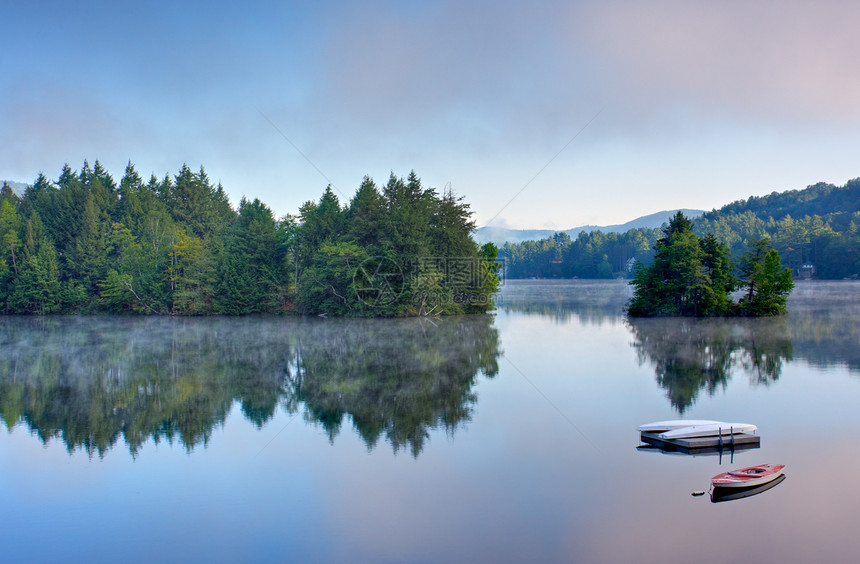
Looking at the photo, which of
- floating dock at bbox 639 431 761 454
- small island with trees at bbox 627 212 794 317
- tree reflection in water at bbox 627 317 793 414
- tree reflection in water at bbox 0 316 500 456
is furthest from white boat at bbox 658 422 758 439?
small island with trees at bbox 627 212 794 317

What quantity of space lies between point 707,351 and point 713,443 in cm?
1190

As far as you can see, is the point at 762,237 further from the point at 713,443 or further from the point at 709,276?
the point at 713,443

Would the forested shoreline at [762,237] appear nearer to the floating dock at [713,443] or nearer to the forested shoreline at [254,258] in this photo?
the forested shoreline at [254,258]

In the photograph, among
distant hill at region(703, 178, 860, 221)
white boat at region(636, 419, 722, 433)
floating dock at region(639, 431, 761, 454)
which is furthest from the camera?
distant hill at region(703, 178, 860, 221)

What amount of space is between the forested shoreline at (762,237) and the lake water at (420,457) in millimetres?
87282

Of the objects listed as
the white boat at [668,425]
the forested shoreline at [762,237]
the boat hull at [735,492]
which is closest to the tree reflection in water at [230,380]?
the white boat at [668,425]

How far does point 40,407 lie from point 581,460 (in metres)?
12.9

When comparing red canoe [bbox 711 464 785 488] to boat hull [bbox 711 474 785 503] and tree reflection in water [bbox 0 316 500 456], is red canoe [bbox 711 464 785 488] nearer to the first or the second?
boat hull [bbox 711 474 785 503]

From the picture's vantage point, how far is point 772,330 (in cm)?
2780

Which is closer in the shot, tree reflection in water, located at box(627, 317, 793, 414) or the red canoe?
the red canoe

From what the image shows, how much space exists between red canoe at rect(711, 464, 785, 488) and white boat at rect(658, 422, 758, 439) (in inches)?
55.3

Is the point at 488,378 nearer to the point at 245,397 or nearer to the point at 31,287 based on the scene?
the point at 245,397

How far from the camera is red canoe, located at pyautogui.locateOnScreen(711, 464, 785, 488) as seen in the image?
8750 millimetres

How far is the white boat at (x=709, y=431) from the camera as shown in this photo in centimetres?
1071
